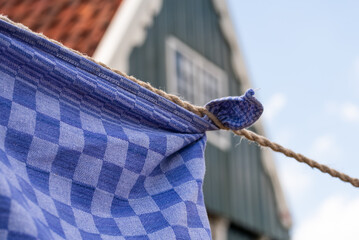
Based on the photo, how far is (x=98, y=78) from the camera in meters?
1.54

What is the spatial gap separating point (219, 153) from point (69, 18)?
7.30 feet

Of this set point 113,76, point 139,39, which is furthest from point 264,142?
point 139,39

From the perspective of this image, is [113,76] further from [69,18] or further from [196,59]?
[196,59]

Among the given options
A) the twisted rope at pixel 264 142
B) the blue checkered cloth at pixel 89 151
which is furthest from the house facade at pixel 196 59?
the blue checkered cloth at pixel 89 151

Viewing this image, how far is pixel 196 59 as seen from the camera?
7.75m

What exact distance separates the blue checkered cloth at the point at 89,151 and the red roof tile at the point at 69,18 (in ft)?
15.3

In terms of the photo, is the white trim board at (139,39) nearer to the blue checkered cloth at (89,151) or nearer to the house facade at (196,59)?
the house facade at (196,59)

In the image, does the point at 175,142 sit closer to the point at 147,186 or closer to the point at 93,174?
the point at 147,186

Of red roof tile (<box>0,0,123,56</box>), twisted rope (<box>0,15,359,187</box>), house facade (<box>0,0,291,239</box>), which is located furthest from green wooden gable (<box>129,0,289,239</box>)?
twisted rope (<box>0,15,359,187</box>)

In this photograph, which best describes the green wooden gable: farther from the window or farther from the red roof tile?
the red roof tile

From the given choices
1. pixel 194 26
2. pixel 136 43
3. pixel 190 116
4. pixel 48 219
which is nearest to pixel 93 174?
pixel 48 219

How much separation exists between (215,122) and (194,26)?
6.26m

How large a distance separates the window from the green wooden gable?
0.24 ft

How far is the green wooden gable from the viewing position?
7027 mm
